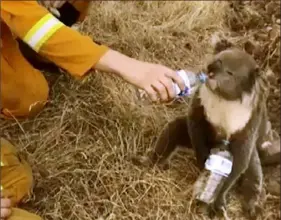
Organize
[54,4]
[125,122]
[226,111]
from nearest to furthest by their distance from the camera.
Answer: [226,111]
[54,4]
[125,122]

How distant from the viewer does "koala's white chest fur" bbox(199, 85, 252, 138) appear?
185 centimetres

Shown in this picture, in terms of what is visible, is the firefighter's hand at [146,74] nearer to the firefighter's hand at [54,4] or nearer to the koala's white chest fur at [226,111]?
the koala's white chest fur at [226,111]

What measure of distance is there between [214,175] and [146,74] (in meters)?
0.43

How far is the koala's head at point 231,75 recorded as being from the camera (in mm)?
1802

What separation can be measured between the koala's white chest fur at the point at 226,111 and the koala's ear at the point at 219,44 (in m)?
0.27

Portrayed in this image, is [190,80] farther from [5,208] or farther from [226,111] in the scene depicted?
[5,208]

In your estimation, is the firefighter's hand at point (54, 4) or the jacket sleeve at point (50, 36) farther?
the firefighter's hand at point (54, 4)

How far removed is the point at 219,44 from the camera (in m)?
2.21

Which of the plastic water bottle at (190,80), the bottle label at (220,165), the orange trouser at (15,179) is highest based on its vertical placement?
the plastic water bottle at (190,80)

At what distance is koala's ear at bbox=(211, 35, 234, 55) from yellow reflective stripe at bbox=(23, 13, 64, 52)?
62 centimetres

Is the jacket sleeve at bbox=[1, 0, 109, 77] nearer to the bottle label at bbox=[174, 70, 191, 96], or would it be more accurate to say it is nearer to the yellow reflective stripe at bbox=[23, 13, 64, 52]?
the yellow reflective stripe at bbox=[23, 13, 64, 52]

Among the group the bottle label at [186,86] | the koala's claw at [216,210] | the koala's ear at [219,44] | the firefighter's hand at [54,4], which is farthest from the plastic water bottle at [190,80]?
the firefighter's hand at [54,4]

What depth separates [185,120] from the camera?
6.61 ft

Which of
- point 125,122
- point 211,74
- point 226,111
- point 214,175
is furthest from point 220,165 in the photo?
point 125,122
